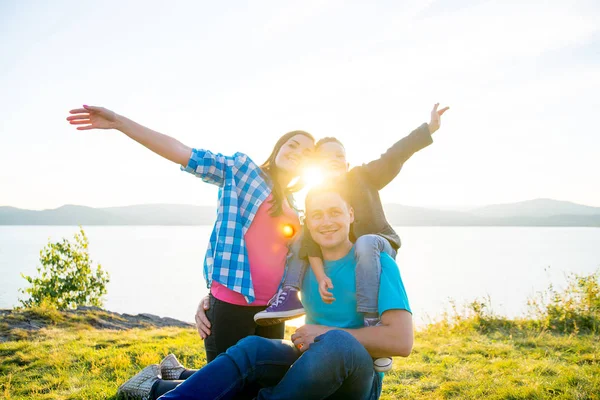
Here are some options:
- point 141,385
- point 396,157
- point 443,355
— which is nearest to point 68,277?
point 141,385

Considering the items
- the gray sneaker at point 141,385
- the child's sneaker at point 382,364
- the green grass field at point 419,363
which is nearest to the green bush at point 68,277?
the green grass field at point 419,363

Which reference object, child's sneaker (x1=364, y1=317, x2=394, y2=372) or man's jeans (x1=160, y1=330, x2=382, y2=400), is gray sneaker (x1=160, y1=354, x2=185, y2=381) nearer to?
man's jeans (x1=160, y1=330, x2=382, y2=400)

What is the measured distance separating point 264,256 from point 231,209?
1.43 feet

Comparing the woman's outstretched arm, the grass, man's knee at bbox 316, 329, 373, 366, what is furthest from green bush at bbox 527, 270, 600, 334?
the woman's outstretched arm

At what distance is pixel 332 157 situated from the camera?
379 cm

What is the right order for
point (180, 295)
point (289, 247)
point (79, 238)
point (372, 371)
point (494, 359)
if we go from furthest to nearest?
point (180, 295)
point (79, 238)
point (494, 359)
point (289, 247)
point (372, 371)

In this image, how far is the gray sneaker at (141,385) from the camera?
346 cm

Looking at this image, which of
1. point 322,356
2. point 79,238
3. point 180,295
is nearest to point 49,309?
point 79,238

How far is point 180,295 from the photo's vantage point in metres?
35.8

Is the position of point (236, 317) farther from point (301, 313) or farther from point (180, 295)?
point (180, 295)

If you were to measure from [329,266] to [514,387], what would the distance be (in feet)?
8.80

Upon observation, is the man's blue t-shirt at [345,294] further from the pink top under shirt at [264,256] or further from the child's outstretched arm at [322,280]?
the pink top under shirt at [264,256]

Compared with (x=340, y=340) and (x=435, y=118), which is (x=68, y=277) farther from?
(x=340, y=340)

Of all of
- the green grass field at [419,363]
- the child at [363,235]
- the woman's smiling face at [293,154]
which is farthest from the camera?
the green grass field at [419,363]
